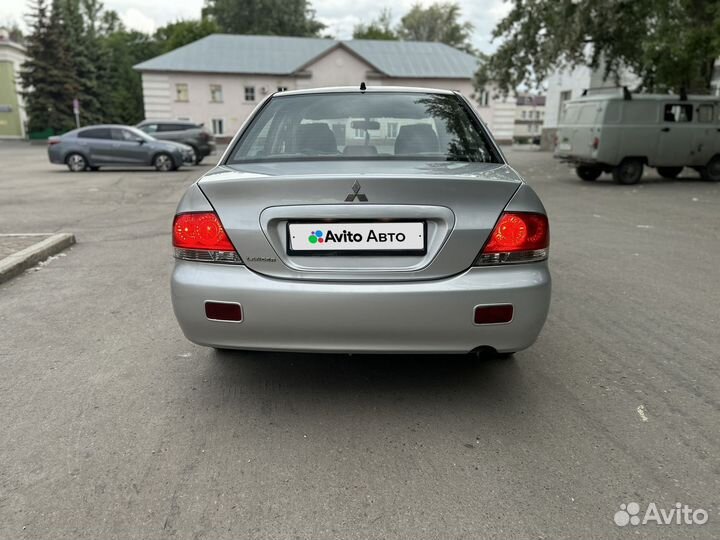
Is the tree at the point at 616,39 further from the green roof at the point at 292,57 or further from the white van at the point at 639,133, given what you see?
the green roof at the point at 292,57

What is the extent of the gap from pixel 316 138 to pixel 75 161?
17.4m

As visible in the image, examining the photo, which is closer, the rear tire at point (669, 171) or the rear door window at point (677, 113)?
the rear door window at point (677, 113)

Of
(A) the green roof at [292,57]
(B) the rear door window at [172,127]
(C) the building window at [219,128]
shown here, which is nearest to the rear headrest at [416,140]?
Result: (B) the rear door window at [172,127]

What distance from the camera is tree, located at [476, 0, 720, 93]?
14812mm

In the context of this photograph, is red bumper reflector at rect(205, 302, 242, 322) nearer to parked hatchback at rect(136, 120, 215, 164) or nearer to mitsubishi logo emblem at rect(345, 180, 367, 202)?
mitsubishi logo emblem at rect(345, 180, 367, 202)

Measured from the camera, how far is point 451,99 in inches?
154

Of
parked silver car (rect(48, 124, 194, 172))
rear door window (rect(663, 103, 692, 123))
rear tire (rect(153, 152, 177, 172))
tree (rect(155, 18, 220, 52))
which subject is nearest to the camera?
rear door window (rect(663, 103, 692, 123))

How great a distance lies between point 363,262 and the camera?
8.80ft

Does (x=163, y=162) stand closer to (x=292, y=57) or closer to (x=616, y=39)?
(x=616, y=39)

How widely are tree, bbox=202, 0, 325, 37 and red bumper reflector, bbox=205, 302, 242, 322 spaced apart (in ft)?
215

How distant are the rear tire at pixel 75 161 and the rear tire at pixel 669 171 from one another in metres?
17.1

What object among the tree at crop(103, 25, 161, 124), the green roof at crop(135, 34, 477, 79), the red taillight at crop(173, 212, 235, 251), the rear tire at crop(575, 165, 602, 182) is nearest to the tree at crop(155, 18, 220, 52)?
the tree at crop(103, 25, 161, 124)

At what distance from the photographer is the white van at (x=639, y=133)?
14242 mm

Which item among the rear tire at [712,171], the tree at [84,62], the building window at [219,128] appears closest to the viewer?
the rear tire at [712,171]
